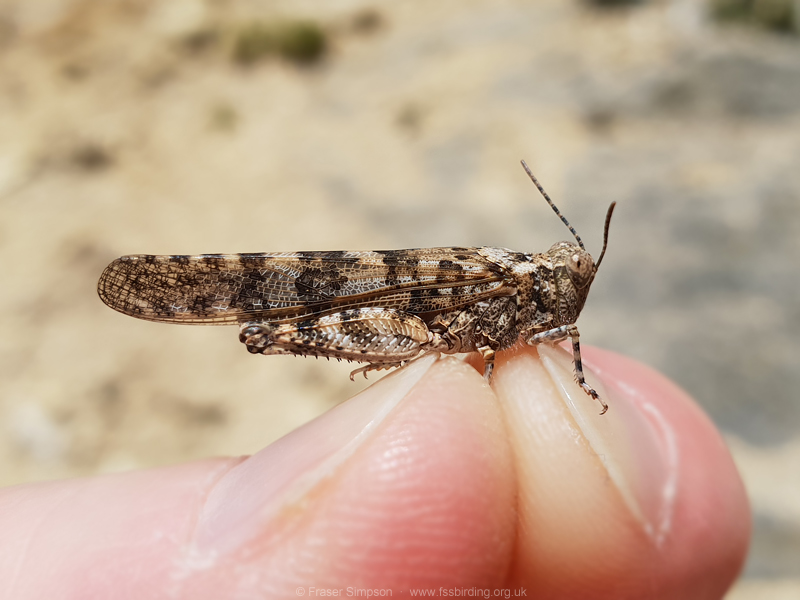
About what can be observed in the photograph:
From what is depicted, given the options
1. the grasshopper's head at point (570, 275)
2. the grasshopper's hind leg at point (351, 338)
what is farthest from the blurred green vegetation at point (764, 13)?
the grasshopper's hind leg at point (351, 338)

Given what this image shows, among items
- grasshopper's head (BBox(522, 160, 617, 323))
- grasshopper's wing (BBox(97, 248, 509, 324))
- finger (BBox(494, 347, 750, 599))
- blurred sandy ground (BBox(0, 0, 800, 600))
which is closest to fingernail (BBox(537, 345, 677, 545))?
finger (BBox(494, 347, 750, 599))

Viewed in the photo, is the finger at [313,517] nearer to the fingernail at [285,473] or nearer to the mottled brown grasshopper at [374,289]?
the fingernail at [285,473]

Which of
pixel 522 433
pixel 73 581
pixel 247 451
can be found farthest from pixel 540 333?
pixel 247 451

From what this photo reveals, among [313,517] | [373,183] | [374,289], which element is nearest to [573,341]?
[374,289]

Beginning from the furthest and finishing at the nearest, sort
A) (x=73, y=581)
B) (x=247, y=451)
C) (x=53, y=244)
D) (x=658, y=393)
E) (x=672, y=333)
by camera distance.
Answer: (x=53, y=244) → (x=672, y=333) → (x=247, y=451) → (x=658, y=393) → (x=73, y=581)

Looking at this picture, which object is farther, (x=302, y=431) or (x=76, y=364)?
(x=76, y=364)

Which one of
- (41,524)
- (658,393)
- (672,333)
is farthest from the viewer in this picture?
(672,333)

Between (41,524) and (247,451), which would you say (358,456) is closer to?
(41,524)
